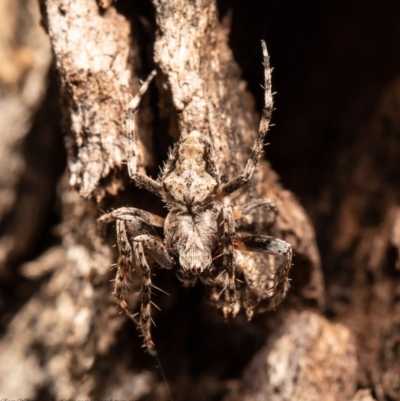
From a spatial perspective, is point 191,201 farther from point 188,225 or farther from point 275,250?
point 275,250

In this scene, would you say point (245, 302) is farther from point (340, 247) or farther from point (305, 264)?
point (340, 247)

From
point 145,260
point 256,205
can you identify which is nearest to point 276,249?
point 256,205

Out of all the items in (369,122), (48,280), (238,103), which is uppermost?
(238,103)

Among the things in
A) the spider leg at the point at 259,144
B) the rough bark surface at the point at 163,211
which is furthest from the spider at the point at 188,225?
the rough bark surface at the point at 163,211

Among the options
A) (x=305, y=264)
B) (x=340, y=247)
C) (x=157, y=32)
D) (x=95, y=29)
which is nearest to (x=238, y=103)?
(x=157, y=32)

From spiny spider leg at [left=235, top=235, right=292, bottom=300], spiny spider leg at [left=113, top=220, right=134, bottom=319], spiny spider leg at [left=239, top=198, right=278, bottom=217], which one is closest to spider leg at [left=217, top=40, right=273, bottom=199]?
spiny spider leg at [left=239, top=198, right=278, bottom=217]

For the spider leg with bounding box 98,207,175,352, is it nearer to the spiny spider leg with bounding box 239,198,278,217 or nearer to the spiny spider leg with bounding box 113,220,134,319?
the spiny spider leg with bounding box 113,220,134,319

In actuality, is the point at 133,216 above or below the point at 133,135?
below
